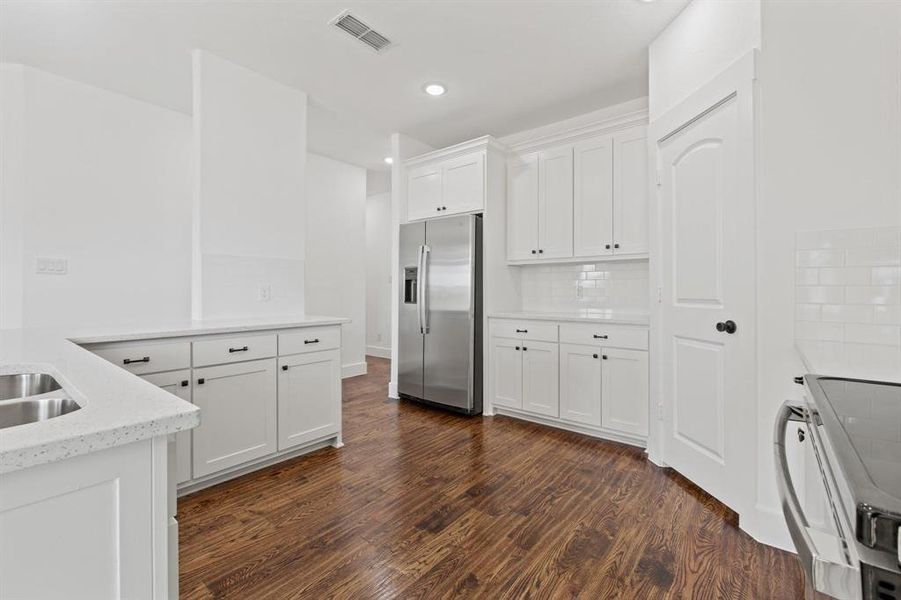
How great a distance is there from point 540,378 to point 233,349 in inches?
89.0

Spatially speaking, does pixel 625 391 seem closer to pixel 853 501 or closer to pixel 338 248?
pixel 853 501

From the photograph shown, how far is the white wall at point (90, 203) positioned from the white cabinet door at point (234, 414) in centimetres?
166

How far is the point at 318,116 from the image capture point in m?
3.74

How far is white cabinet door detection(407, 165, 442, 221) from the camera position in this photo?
3987 millimetres

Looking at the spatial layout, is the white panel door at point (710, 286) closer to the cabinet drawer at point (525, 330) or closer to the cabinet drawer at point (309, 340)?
the cabinet drawer at point (525, 330)

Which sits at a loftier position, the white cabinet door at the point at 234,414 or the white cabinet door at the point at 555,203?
the white cabinet door at the point at 555,203

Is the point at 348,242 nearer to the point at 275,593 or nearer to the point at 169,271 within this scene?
the point at 169,271

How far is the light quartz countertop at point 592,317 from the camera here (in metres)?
3.01

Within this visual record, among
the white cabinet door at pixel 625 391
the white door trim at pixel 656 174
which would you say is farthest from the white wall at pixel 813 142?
the white cabinet door at pixel 625 391

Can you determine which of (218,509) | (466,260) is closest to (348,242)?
(466,260)

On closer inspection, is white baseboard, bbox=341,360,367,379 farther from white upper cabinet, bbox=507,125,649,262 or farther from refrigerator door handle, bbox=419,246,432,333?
white upper cabinet, bbox=507,125,649,262

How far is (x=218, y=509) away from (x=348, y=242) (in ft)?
12.2

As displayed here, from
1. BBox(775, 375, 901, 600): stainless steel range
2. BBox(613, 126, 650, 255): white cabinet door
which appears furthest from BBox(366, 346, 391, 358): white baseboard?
BBox(775, 375, 901, 600): stainless steel range

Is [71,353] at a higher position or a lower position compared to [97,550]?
higher
